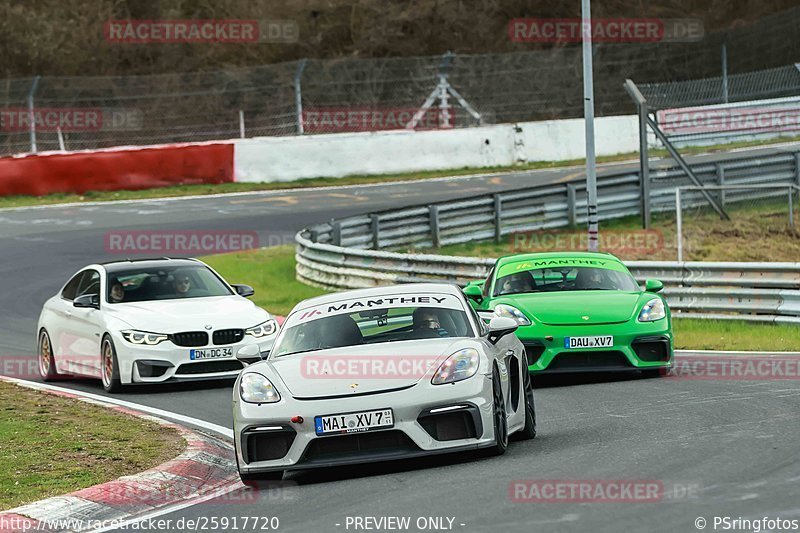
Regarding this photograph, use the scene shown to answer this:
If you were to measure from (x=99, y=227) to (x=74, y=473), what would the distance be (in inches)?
879

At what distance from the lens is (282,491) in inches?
338

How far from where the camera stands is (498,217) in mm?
27594

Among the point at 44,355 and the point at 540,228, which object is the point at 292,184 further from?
the point at 44,355

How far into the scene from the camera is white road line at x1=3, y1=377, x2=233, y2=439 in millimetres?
11516

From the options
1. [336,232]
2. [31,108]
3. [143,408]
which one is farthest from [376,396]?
[31,108]

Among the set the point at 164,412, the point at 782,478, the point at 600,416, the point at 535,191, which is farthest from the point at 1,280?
the point at 782,478

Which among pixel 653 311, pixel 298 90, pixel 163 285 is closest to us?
pixel 653 311

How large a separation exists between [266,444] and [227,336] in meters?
5.82

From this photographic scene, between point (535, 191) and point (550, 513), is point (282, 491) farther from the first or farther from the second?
point (535, 191)

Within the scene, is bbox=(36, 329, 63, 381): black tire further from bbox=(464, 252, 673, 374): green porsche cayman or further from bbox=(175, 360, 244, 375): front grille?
bbox=(464, 252, 673, 374): green porsche cayman

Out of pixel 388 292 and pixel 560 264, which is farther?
pixel 560 264

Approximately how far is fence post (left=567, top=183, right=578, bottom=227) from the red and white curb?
18.9m

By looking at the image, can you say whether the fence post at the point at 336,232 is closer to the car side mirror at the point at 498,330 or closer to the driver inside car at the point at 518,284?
the driver inside car at the point at 518,284

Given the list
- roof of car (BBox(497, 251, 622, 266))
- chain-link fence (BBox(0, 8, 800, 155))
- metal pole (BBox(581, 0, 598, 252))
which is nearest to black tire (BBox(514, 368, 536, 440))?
roof of car (BBox(497, 251, 622, 266))
